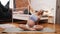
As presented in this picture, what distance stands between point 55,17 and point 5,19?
132cm

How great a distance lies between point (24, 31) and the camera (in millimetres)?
2713

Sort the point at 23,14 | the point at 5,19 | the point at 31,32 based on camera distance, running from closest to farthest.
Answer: the point at 31,32
the point at 23,14
the point at 5,19

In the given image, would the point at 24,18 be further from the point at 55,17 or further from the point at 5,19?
the point at 55,17

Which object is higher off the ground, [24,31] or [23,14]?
[23,14]

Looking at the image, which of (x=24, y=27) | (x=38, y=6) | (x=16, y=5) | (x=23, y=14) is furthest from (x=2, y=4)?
(x=24, y=27)

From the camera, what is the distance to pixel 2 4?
3.56 meters

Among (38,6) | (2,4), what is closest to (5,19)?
(2,4)

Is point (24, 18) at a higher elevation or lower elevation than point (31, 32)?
higher

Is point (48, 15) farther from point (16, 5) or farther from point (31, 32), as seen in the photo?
point (31, 32)

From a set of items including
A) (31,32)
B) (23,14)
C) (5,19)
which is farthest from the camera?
(5,19)

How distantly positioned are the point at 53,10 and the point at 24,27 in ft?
4.03

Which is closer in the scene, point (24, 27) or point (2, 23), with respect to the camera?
point (24, 27)

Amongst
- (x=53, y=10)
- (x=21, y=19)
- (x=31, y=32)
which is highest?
(x=53, y=10)

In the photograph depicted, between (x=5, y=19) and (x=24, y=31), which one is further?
(x=5, y=19)
